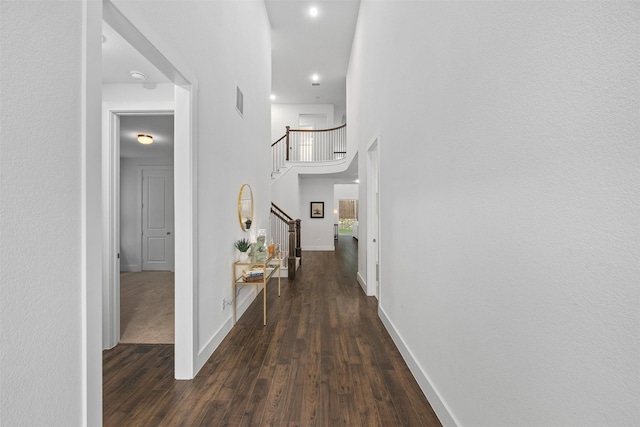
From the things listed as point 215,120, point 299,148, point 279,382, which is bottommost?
point 279,382

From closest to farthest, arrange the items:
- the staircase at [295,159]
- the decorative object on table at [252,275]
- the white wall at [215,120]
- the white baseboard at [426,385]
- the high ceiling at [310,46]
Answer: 1. the white baseboard at [426,385]
2. the white wall at [215,120]
3. the decorative object on table at [252,275]
4. the high ceiling at [310,46]
5. the staircase at [295,159]

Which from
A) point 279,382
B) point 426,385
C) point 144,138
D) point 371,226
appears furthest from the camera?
point 144,138

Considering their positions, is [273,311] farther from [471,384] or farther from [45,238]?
[45,238]

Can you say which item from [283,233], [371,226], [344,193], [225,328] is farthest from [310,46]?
[344,193]

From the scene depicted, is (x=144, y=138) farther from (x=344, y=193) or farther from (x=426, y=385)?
(x=344, y=193)

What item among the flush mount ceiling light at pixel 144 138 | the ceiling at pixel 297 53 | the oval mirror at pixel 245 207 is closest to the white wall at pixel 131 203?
the ceiling at pixel 297 53

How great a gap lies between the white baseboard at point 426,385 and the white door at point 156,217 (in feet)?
18.8

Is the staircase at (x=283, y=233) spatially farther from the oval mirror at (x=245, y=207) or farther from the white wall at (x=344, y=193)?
the white wall at (x=344, y=193)

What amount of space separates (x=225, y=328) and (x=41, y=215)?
2251 millimetres

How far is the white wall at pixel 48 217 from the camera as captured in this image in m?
0.91

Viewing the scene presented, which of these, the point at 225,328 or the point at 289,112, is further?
the point at 289,112

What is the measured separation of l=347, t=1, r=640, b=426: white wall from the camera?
0.72m

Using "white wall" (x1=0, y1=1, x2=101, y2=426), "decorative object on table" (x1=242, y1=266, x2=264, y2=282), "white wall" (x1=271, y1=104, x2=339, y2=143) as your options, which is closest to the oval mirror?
"decorative object on table" (x1=242, y1=266, x2=264, y2=282)

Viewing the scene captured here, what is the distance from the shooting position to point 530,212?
1.00 meters
